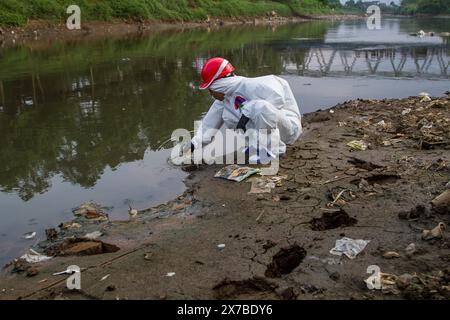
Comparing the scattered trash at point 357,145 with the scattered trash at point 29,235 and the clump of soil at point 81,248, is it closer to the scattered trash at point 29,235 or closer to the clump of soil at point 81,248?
the clump of soil at point 81,248

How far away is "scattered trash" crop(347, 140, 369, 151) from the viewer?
18.8ft

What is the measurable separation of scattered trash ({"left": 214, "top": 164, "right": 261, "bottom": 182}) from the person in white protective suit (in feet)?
1.18

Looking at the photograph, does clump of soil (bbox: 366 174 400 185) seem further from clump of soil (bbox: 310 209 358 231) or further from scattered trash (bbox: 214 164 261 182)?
scattered trash (bbox: 214 164 261 182)

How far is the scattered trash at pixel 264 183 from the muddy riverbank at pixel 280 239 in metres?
0.08

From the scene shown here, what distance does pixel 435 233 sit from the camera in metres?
3.24

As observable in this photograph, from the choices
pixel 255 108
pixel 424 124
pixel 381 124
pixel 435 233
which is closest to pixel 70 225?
pixel 255 108

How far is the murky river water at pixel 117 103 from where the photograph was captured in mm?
4965

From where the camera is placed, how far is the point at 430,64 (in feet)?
45.6

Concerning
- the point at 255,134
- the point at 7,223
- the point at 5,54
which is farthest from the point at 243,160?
the point at 5,54

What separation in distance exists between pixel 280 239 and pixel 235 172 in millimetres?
1556

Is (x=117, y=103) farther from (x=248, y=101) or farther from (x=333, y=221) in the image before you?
(x=333, y=221)

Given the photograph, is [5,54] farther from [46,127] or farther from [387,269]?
[387,269]

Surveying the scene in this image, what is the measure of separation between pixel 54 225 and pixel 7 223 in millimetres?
425

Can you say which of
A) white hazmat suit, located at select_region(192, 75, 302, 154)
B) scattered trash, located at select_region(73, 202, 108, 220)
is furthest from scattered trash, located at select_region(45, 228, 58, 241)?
white hazmat suit, located at select_region(192, 75, 302, 154)
